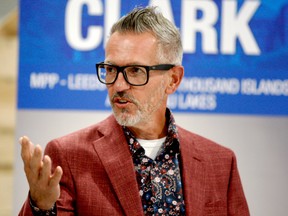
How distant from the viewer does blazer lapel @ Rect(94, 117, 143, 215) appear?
227cm

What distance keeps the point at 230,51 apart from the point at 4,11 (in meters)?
1.30

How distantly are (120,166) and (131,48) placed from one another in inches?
19.1

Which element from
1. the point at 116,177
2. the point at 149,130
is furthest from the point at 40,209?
the point at 149,130

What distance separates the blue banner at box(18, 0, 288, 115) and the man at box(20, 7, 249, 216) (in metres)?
0.63

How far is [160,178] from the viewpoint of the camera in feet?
7.82

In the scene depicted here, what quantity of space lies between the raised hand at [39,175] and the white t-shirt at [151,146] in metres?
0.55

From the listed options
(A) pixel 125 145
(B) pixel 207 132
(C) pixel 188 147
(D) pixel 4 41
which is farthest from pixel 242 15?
(D) pixel 4 41

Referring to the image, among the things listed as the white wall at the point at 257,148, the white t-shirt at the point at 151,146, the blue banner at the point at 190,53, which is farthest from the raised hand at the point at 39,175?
the white wall at the point at 257,148

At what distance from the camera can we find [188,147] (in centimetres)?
252

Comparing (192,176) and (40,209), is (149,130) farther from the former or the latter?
(40,209)

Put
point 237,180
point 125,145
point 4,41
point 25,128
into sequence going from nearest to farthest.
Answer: point 125,145, point 237,180, point 25,128, point 4,41

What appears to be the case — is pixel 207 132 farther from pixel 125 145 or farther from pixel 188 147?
pixel 125 145

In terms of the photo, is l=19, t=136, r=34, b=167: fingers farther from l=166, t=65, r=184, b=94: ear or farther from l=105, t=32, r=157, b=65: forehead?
l=166, t=65, r=184, b=94: ear

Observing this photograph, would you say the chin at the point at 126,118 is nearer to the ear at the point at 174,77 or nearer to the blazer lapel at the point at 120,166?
the blazer lapel at the point at 120,166
